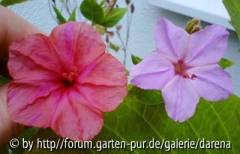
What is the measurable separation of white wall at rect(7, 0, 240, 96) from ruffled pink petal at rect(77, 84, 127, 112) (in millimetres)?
821

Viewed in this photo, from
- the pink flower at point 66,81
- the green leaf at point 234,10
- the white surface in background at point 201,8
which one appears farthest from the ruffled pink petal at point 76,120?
the white surface in background at point 201,8

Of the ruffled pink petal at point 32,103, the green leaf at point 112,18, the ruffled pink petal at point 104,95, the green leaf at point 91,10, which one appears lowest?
the green leaf at point 112,18

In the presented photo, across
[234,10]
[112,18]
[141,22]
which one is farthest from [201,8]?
[234,10]

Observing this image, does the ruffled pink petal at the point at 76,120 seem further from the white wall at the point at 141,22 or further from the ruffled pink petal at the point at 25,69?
the white wall at the point at 141,22

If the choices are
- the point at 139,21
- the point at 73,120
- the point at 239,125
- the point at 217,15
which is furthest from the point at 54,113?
the point at 139,21

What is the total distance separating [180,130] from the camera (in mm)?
233

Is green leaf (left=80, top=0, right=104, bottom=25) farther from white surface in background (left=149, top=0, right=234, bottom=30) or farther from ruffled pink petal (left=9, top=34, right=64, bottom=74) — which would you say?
white surface in background (left=149, top=0, right=234, bottom=30)

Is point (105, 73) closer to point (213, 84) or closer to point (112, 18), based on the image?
point (213, 84)

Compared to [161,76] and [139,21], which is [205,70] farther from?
[139,21]

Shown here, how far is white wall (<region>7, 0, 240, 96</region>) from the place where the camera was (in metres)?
0.99

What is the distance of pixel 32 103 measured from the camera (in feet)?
0.60

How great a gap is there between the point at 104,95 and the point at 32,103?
0.12 feet

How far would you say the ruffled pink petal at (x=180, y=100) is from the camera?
0.19m

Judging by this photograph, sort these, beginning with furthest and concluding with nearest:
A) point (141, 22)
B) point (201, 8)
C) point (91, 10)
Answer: point (141, 22), point (201, 8), point (91, 10)
